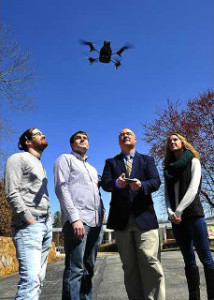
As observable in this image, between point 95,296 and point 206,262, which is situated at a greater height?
point 206,262

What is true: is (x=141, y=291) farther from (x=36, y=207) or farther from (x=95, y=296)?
(x=95, y=296)

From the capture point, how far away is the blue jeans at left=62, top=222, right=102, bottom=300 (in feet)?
9.15

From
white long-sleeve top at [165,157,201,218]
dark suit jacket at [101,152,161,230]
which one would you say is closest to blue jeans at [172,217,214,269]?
white long-sleeve top at [165,157,201,218]

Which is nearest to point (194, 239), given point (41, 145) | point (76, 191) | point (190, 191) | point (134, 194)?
point (190, 191)

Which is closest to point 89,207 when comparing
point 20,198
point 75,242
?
point 75,242

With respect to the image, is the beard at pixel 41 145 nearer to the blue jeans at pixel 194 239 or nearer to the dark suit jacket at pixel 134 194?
the dark suit jacket at pixel 134 194

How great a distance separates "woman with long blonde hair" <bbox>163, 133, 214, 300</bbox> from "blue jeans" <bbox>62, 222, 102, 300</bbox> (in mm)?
892

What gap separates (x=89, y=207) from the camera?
3.07 metres

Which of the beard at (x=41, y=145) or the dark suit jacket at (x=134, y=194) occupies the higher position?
the beard at (x=41, y=145)

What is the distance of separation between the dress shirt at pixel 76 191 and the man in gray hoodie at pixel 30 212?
182mm

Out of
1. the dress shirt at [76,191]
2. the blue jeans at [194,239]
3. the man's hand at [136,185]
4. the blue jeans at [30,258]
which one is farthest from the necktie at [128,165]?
the blue jeans at [30,258]

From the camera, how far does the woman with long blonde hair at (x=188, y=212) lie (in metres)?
3.07

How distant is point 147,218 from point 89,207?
1.95ft

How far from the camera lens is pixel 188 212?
3.17 metres
